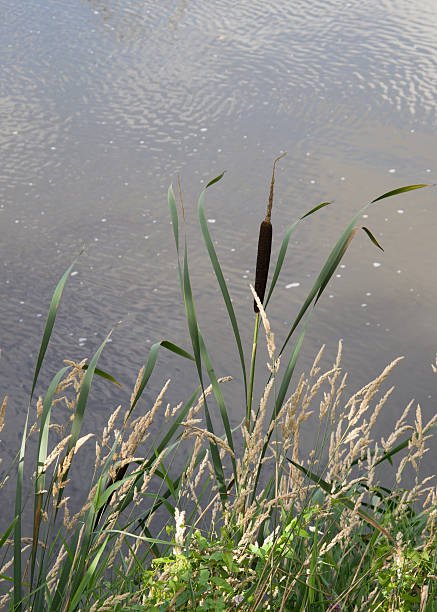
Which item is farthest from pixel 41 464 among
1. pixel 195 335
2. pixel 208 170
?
pixel 208 170

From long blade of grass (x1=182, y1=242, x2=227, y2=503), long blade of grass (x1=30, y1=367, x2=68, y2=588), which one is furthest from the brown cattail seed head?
long blade of grass (x1=30, y1=367, x2=68, y2=588)

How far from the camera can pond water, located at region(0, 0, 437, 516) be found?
233 centimetres

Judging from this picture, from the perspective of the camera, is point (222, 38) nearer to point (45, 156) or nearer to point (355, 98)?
point (355, 98)

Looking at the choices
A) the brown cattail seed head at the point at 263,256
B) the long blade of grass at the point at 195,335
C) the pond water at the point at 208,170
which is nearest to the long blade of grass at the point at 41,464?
the long blade of grass at the point at 195,335

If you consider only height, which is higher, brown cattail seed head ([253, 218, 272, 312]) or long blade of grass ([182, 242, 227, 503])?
brown cattail seed head ([253, 218, 272, 312])

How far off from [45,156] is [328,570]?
2.80 m

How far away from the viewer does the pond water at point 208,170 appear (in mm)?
2330

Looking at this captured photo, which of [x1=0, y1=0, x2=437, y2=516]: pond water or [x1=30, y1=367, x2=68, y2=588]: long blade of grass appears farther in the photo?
[x1=0, y1=0, x2=437, y2=516]: pond water

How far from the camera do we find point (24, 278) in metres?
2.63

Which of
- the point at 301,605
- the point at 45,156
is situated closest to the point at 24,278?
the point at 45,156

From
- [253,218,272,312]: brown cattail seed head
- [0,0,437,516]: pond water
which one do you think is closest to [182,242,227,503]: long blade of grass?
[253,218,272,312]: brown cattail seed head

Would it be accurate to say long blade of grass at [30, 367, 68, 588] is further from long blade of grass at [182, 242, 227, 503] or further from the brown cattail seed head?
the brown cattail seed head

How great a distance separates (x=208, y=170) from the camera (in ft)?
10.7

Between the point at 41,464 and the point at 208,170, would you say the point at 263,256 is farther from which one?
the point at 208,170
